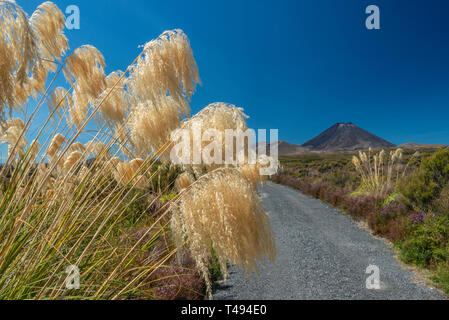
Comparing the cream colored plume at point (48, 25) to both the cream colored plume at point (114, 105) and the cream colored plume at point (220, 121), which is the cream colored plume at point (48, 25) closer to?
the cream colored plume at point (114, 105)

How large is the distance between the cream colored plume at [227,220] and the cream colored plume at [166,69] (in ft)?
2.52

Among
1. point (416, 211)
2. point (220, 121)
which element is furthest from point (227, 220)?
point (416, 211)

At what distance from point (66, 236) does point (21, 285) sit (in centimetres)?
50

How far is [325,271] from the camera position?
5.85 meters

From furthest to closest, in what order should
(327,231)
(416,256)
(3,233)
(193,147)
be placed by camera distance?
1. (327,231)
2. (416,256)
3. (3,233)
4. (193,147)

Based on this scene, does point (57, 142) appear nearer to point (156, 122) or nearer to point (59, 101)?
point (59, 101)

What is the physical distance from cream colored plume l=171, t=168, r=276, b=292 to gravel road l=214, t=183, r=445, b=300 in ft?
9.12

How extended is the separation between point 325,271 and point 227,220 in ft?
18.2

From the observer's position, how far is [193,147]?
158 cm

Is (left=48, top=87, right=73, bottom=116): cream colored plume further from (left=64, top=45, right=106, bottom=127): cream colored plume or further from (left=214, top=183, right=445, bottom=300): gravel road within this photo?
(left=214, top=183, right=445, bottom=300): gravel road

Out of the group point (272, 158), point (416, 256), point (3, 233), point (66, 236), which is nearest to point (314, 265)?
point (416, 256)
